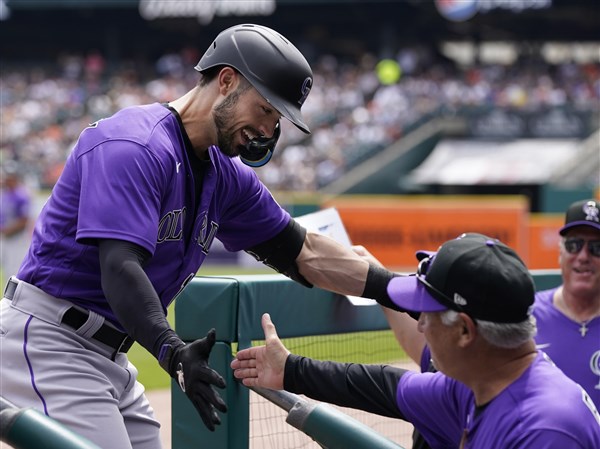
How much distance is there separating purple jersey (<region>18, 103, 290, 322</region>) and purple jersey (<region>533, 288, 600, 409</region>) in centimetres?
179

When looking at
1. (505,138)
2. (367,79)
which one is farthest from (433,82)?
(505,138)

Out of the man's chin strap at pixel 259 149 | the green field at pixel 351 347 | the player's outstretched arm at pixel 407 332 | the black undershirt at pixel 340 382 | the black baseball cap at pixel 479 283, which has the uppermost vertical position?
the man's chin strap at pixel 259 149

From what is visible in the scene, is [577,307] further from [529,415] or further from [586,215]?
[529,415]

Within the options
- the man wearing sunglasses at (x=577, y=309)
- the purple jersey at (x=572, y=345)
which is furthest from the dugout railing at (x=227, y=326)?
the purple jersey at (x=572, y=345)

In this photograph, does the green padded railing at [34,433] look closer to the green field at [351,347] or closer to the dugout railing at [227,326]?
the dugout railing at [227,326]

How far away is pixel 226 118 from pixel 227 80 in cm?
12

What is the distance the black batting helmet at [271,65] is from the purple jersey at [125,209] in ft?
0.87

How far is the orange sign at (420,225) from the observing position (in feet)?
53.5

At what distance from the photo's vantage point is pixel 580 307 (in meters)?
4.25

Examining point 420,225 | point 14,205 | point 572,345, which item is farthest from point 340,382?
point 420,225

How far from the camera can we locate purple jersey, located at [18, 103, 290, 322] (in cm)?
257

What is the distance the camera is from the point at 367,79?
97.5 ft

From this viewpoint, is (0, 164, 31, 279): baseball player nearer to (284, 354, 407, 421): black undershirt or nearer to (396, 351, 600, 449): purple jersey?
(284, 354, 407, 421): black undershirt

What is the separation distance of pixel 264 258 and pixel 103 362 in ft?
3.14
